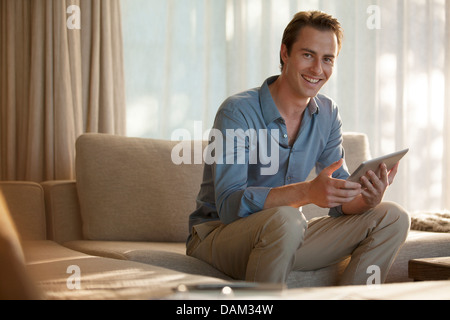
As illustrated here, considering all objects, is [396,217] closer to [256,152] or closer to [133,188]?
[256,152]

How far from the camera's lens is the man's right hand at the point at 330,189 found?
1.68 m

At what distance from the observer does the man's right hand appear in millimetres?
1678

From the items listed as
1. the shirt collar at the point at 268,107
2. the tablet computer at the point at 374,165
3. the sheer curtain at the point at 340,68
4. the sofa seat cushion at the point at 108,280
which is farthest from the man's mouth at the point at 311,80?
the sheer curtain at the point at 340,68

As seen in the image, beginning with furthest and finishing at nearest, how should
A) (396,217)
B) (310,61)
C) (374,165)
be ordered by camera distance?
1. (310,61)
2. (396,217)
3. (374,165)

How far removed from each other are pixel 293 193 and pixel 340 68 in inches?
94.4

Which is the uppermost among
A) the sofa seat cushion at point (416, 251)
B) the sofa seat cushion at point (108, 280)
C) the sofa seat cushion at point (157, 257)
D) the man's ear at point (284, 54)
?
the man's ear at point (284, 54)

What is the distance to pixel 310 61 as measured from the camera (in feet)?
6.92

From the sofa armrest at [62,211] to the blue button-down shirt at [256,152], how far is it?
583 millimetres

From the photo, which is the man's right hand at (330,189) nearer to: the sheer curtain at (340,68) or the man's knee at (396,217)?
the man's knee at (396,217)

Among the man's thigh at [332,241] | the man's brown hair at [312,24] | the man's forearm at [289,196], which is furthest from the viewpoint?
the man's brown hair at [312,24]

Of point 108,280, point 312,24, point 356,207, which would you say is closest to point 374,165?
point 356,207

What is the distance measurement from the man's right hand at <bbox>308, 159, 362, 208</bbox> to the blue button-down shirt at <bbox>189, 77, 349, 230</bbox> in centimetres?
15

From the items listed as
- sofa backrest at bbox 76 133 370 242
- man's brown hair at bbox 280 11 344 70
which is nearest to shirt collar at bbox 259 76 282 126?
man's brown hair at bbox 280 11 344 70

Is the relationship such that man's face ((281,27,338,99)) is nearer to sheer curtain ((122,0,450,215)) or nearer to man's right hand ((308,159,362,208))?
man's right hand ((308,159,362,208))
